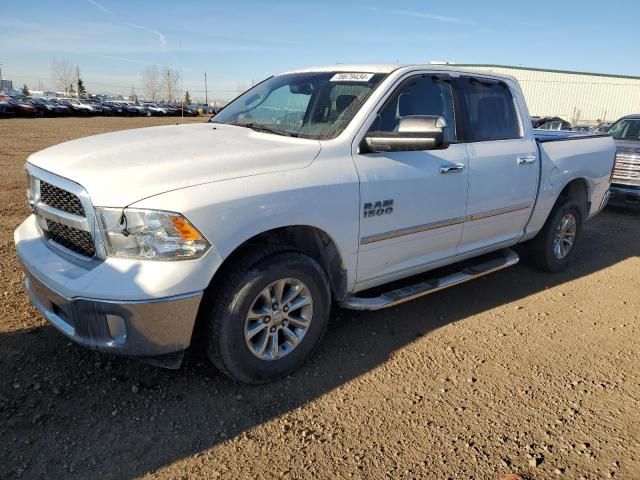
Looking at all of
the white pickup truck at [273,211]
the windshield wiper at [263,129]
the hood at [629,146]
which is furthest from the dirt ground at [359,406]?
the hood at [629,146]

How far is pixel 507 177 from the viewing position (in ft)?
14.4

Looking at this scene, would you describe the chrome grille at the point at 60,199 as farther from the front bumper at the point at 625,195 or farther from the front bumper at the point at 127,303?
the front bumper at the point at 625,195

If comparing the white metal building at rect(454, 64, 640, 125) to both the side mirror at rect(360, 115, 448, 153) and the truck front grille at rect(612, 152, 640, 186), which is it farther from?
the side mirror at rect(360, 115, 448, 153)

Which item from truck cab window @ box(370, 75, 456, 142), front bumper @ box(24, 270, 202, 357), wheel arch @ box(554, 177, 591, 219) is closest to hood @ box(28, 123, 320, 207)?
front bumper @ box(24, 270, 202, 357)

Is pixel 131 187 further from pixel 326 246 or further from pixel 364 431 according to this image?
pixel 364 431

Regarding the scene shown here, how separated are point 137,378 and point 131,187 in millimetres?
1292

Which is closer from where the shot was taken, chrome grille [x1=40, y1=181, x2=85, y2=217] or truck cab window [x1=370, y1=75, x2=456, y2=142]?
chrome grille [x1=40, y1=181, x2=85, y2=217]

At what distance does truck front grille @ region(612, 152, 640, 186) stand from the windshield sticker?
23.0 ft

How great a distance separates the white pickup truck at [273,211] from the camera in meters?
2.61


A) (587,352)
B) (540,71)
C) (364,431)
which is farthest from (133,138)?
(540,71)

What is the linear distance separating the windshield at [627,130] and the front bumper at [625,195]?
144cm

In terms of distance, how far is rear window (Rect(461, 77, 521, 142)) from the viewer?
423 centimetres

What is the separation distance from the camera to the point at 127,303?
2.55 metres

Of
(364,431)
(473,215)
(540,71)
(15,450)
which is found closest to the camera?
(15,450)
